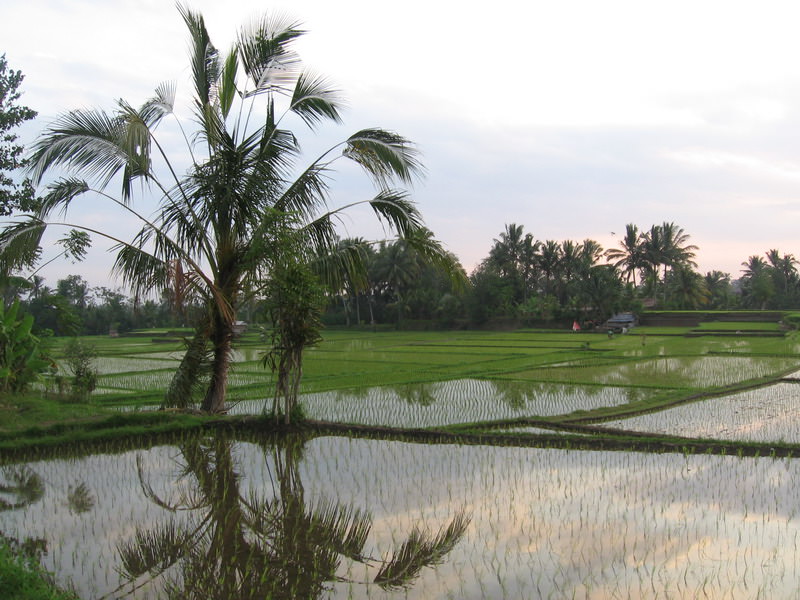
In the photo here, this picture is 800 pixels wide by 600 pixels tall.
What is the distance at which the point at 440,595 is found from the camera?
334 centimetres

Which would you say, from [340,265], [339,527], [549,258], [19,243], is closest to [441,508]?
[339,527]

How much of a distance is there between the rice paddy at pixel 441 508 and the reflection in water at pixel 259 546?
0.02 metres

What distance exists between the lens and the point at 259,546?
13.2 ft

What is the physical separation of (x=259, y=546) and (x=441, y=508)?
1.31 m

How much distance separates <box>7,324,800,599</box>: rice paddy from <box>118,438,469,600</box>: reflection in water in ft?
0.05

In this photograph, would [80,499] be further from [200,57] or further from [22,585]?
[200,57]

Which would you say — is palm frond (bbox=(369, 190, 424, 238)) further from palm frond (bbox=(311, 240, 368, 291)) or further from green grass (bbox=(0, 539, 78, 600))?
green grass (bbox=(0, 539, 78, 600))

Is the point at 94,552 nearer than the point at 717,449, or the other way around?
the point at 94,552

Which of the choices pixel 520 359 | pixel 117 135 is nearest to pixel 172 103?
pixel 117 135

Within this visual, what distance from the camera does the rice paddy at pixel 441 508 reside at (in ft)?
11.6

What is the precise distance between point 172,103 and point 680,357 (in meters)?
13.7

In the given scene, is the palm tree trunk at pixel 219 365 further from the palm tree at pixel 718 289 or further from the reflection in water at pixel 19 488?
the palm tree at pixel 718 289

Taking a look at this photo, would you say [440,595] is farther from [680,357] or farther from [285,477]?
[680,357]

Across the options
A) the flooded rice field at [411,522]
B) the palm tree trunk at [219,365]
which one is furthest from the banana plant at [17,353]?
the flooded rice field at [411,522]
